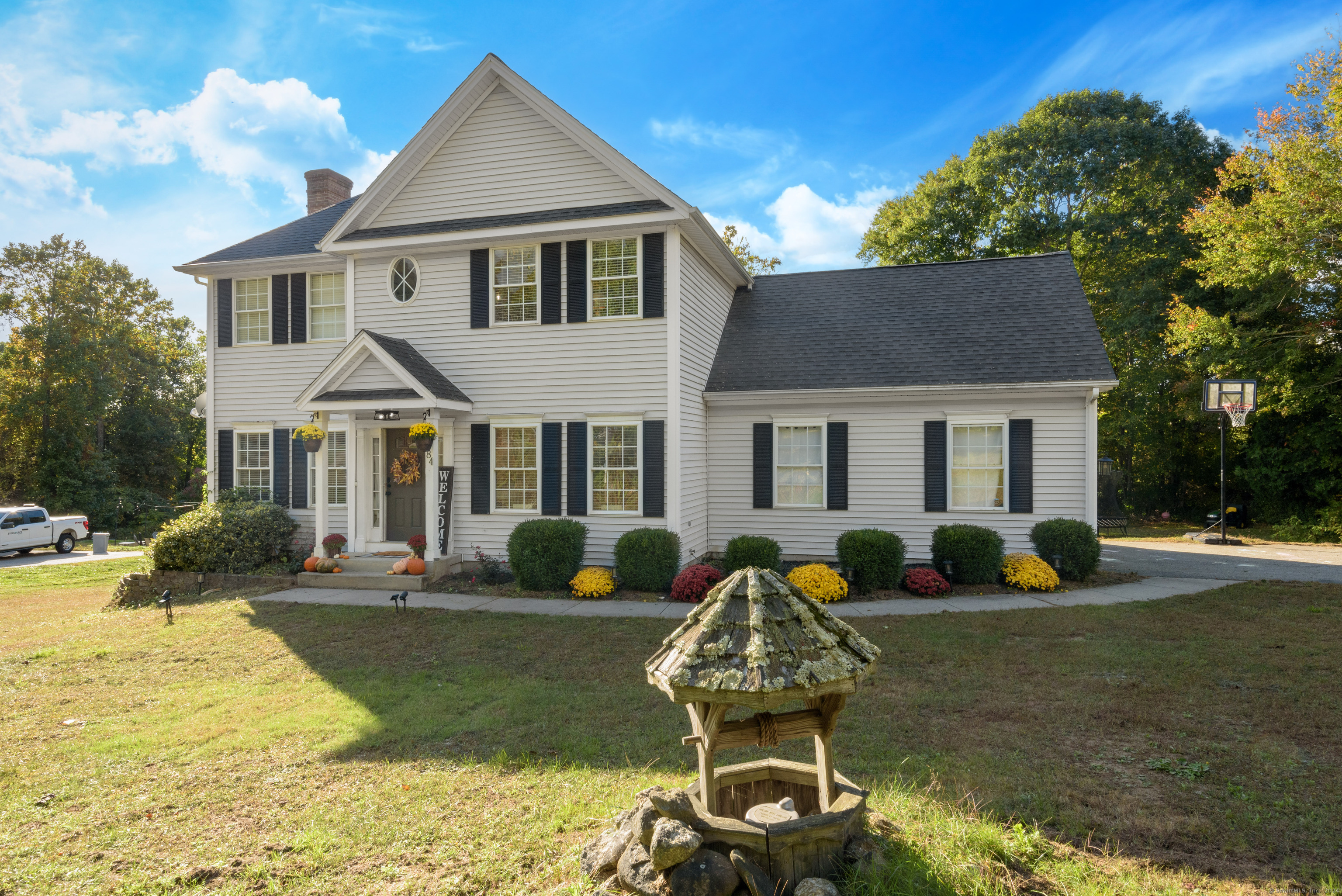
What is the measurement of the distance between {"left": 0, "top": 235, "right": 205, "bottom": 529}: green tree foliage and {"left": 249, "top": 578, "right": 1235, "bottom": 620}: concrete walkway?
66.7 ft

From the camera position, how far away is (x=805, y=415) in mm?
12297

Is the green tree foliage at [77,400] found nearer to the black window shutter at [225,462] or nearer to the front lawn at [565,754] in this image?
the black window shutter at [225,462]

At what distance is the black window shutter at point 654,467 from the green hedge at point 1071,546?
20.9 feet

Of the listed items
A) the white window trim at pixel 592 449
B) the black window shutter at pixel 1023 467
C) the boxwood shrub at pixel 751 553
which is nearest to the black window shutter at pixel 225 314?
the white window trim at pixel 592 449

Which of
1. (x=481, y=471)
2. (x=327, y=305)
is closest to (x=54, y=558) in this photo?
(x=327, y=305)

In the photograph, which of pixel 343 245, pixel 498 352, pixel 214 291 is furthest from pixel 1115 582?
pixel 214 291

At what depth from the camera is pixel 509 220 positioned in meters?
11.4

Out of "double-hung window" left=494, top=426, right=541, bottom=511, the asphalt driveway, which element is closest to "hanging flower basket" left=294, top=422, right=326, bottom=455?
"double-hung window" left=494, top=426, right=541, bottom=511

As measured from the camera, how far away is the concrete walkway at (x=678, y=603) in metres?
9.35

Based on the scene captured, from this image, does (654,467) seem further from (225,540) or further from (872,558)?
(225,540)

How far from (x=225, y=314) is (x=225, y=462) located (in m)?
3.07

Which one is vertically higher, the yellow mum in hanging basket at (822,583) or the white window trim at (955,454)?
the white window trim at (955,454)

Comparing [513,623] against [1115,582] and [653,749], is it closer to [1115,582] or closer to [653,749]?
[653,749]

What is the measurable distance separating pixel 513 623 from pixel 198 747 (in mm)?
4017
